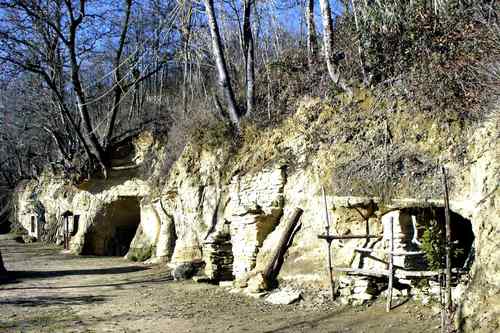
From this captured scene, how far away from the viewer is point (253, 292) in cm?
1142

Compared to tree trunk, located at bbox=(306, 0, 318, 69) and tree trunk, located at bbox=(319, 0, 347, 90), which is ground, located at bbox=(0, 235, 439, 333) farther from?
tree trunk, located at bbox=(306, 0, 318, 69)

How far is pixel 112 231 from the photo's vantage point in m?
24.6

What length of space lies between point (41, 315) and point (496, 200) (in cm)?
816

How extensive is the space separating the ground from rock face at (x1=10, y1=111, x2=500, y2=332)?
0.68m

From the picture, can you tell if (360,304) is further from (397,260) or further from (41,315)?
(41,315)

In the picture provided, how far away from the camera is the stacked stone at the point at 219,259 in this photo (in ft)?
44.9

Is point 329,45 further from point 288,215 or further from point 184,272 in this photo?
point 184,272

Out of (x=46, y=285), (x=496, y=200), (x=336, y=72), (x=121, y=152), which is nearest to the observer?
(x=496, y=200)

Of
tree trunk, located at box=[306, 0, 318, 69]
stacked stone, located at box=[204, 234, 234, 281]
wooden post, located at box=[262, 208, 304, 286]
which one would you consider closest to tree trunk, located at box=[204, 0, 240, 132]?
tree trunk, located at box=[306, 0, 318, 69]

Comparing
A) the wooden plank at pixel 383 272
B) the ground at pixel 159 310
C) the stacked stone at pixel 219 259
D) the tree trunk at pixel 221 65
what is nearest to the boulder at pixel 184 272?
the ground at pixel 159 310

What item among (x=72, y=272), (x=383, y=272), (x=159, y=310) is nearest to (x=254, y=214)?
(x=159, y=310)

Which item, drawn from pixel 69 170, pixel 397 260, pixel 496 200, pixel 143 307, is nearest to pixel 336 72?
pixel 397 260

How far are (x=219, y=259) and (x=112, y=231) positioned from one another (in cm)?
1200

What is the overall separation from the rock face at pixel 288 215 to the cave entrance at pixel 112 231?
0.52 m
